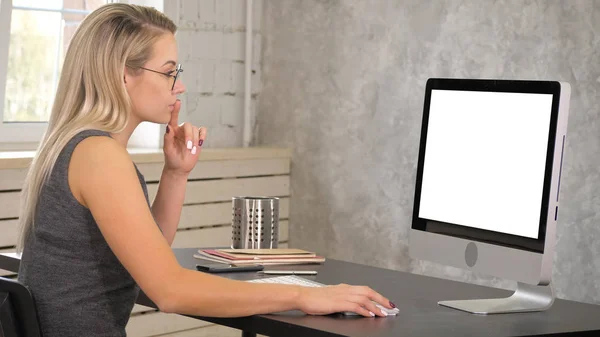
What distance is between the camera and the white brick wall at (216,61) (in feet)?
13.2

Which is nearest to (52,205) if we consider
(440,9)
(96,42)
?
(96,42)

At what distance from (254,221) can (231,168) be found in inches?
53.1

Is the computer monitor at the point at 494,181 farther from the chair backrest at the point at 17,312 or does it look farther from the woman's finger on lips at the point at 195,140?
the chair backrest at the point at 17,312

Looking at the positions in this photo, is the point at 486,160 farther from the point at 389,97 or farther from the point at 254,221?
the point at 389,97

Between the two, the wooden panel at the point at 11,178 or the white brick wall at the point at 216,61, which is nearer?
the wooden panel at the point at 11,178

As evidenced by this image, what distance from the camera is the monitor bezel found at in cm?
186

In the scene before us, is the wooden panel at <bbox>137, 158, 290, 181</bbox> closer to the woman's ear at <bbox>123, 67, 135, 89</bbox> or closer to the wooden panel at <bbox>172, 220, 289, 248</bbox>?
the wooden panel at <bbox>172, 220, 289, 248</bbox>

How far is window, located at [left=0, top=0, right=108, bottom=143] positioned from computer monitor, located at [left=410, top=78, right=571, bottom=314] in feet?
6.44

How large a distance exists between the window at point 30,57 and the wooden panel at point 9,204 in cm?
54

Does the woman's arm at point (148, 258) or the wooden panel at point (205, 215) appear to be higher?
the woman's arm at point (148, 258)

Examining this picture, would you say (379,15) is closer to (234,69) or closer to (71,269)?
(234,69)

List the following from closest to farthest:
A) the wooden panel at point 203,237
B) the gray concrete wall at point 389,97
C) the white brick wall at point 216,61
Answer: the gray concrete wall at point 389,97, the wooden panel at point 203,237, the white brick wall at point 216,61

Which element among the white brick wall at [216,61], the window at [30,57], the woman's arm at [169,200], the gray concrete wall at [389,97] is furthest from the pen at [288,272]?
the white brick wall at [216,61]

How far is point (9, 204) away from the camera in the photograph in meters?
3.22
